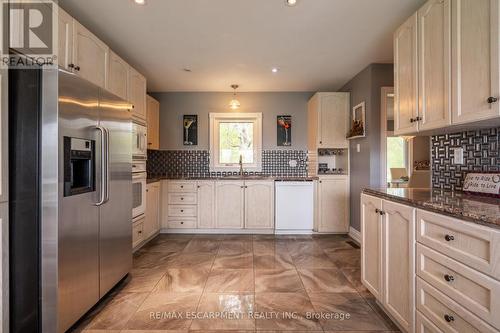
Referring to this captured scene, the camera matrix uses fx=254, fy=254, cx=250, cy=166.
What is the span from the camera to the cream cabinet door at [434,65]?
1.54 meters

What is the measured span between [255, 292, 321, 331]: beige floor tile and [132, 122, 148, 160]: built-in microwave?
204 centimetres

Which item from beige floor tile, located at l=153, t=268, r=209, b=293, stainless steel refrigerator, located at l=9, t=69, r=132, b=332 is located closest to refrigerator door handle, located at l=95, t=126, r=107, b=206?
stainless steel refrigerator, located at l=9, t=69, r=132, b=332

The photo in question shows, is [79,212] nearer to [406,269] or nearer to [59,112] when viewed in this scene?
[59,112]

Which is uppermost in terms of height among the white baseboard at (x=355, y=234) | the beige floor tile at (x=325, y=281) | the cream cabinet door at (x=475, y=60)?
the cream cabinet door at (x=475, y=60)

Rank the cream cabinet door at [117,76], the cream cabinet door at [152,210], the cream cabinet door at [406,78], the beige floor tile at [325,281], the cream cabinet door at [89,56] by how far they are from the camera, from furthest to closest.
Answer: the cream cabinet door at [152,210]
the cream cabinet door at [117,76]
the beige floor tile at [325,281]
the cream cabinet door at [89,56]
the cream cabinet door at [406,78]

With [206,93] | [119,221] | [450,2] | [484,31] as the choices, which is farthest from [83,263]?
[206,93]

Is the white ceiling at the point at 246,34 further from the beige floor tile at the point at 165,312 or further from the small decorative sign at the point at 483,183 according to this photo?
the beige floor tile at the point at 165,312

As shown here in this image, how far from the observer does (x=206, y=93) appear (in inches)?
176

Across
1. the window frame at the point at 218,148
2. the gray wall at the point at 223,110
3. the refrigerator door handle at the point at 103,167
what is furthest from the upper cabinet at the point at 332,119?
the refrigerator door handle at the point at 103,167

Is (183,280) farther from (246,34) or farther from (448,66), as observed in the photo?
(448,66)

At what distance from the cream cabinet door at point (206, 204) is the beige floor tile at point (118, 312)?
1846 mm

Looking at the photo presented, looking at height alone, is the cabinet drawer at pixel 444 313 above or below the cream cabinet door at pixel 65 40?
below

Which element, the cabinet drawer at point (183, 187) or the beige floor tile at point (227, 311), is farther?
the cabinet drawer at point (183, 187)

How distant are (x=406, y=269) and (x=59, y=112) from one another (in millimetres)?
2224
